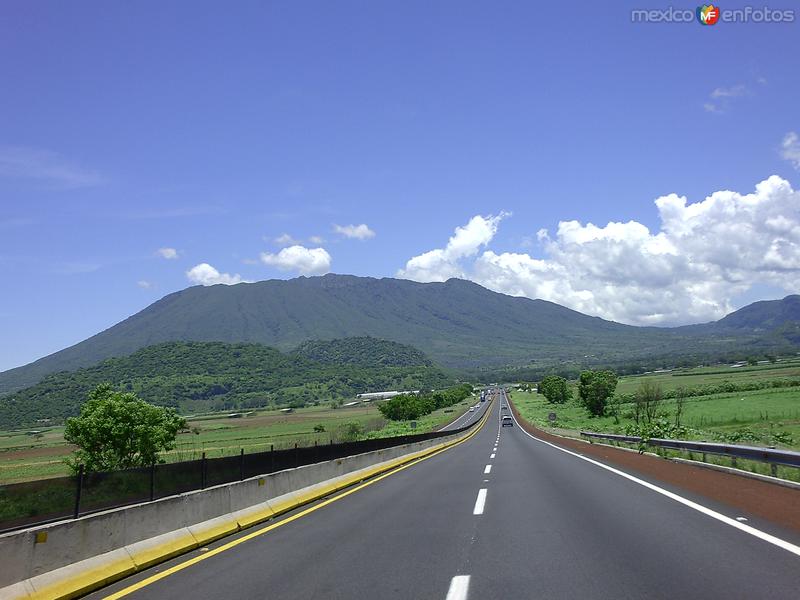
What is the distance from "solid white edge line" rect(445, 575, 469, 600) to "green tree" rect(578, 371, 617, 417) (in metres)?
106

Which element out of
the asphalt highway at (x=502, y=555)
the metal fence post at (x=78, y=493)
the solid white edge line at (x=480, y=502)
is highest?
the metal fence post at (x=78, y=493)

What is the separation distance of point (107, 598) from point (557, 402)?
505 ft

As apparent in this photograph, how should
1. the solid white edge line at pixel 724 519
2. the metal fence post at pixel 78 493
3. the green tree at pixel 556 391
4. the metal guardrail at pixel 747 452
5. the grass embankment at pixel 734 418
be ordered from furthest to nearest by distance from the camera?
the green tree at pixel 556 391 → the grass embankment at pixel 734 418 → the metal guardrail at pixel 747 452 → the solid white edge line at pixel 724 519 → the metal fence post at pixel 78 493

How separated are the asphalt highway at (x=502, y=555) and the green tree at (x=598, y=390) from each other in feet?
322

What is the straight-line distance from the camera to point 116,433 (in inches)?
2571

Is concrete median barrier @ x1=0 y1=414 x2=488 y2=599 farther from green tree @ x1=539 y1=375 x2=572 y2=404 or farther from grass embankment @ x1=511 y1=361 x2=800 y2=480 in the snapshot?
green tree @ x1=539 y1=375 x2=572 y2=404

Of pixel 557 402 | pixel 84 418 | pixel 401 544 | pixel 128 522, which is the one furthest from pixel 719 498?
pixel 557 402

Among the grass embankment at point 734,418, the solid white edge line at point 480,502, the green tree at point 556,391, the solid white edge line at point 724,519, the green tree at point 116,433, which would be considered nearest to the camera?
the solid white edge line at point 724,519

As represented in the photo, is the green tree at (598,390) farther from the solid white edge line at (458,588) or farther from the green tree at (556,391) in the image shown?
the solid white edge line at (458,588)

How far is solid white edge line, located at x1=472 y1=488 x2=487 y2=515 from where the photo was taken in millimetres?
13555

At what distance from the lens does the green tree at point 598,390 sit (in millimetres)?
108812

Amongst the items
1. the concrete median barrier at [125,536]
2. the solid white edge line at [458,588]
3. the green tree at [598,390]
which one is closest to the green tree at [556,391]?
the green tree at [598,390]

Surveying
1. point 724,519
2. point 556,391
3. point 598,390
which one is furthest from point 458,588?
point 556,391

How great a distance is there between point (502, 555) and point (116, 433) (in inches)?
2508
